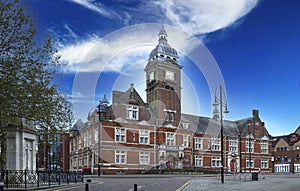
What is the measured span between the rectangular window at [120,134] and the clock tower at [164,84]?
7.55 m

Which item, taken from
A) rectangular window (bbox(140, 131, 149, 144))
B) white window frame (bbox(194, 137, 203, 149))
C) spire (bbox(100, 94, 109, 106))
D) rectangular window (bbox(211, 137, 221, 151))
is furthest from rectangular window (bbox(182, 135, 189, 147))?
spire (bbox(100, 94, 109, 106))

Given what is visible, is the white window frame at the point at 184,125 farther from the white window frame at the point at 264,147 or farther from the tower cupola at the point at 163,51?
the white window frame at the point at 264,147

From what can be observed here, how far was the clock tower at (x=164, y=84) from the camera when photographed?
59969 millimetres

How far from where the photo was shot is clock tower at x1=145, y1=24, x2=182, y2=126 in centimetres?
5997

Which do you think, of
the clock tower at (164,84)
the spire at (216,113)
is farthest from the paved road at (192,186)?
the spire at (216,113)

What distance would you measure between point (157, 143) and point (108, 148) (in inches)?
371

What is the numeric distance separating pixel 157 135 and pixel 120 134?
23.6 ft

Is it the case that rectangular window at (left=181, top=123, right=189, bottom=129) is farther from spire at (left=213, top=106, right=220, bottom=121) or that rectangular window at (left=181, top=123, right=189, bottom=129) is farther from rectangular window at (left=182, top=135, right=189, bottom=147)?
spire at (left=213, top=106, right=220, bottom=121)

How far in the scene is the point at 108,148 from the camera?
5231 centimetres

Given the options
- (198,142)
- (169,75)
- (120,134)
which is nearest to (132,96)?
(120,134)

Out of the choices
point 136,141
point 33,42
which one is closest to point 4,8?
point 33,42

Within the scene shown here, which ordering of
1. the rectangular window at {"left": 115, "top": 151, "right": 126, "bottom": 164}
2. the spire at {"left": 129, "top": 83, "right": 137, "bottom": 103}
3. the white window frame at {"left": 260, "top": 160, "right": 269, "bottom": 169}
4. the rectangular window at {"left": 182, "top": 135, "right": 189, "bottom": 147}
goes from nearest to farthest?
the rectangular window at {"left": 115, "top": 151, "right": 126, "bottom": 164}, the spire at {"left": 129, "top": 83, "right": 137, "bottom": 103}, the rectangular window at {"left": 182, "top": 135, "right": 189, "bottom": 147}, the white window frame at {"left": 260, "top": 160, "right": 269, "bottom": 169}

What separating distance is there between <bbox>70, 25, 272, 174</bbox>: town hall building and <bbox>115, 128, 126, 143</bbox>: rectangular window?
0.45 feet

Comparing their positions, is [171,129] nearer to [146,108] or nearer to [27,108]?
[146,108]
